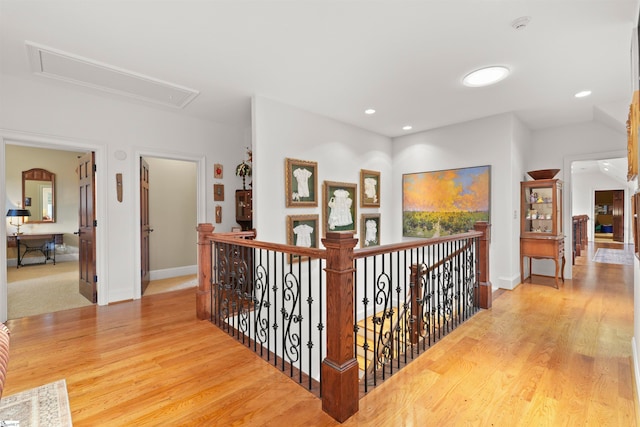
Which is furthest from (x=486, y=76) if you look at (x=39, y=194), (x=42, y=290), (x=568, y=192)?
(x=39, y=194)

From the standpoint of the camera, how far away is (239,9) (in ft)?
6.99

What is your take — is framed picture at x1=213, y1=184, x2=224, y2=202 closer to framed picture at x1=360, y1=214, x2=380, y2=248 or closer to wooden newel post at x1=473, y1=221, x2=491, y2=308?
framed picture at x1=360, y1=214, x2=380, y2=248

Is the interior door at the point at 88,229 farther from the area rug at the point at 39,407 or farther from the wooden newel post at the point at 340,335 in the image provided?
the wooden newel post at the point at 340,335

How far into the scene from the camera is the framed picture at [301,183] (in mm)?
3973

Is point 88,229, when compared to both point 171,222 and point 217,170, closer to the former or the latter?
point 171,222

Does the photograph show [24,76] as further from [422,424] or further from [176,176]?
[422,424]

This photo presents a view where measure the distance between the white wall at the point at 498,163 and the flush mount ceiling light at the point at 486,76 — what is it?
1414mm

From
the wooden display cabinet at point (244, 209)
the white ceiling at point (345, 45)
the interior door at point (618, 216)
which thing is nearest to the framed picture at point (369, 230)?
the wooden display cabinet at point (244, 209)

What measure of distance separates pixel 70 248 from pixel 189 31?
23.8 ft

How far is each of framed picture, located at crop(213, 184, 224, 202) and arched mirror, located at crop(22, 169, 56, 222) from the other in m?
5.13

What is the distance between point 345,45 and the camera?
2584mm

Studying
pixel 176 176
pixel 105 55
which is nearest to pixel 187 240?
pixel 176 176

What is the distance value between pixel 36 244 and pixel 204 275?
6.13 m

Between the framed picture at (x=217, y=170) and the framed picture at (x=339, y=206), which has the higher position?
the framed picture at (x=217, y=170)
